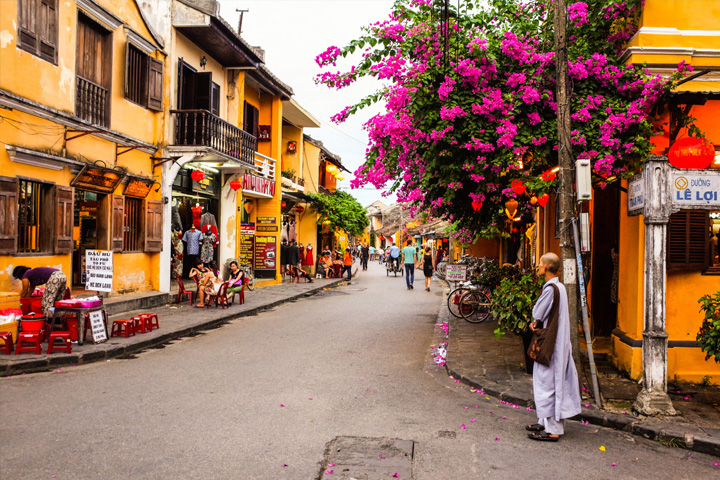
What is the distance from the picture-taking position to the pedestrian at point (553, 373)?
18.3 ft

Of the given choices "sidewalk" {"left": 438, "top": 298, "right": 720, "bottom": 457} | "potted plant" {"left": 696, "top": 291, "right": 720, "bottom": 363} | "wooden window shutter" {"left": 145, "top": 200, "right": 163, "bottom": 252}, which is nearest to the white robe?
"sidewalk" {"left": 438, "top": 298, "right": 720, "bottom": 457}

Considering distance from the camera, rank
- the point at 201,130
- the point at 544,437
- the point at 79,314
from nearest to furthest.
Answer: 1. the point at 544,437
2. the point at 79,314
3. the point at 201,130

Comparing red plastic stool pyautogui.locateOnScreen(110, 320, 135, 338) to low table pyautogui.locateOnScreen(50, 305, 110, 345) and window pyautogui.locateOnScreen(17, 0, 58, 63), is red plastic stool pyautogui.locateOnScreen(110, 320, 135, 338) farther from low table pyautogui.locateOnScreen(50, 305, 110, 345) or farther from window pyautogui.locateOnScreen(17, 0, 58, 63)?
window pyautogui.locateOnScreen(17, 0, 58, 63)

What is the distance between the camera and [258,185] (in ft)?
73.5

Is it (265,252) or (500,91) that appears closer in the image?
(500,91)

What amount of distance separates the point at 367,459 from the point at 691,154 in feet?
16.5

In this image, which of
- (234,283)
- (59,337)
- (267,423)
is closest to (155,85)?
(234,283)

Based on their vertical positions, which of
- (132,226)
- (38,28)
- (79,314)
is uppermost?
(38,28)

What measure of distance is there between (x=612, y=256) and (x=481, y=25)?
440cm

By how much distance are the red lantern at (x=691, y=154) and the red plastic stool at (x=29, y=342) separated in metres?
8.91

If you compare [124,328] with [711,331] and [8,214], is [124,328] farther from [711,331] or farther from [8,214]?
[711,331]

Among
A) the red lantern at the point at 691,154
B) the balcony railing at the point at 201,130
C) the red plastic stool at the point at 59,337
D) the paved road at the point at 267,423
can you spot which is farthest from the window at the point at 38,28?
the red lantern at the point at 691,154

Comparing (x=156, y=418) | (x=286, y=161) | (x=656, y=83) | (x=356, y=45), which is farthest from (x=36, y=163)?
(x=286, y=161)

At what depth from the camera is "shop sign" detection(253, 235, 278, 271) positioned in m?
23.9
